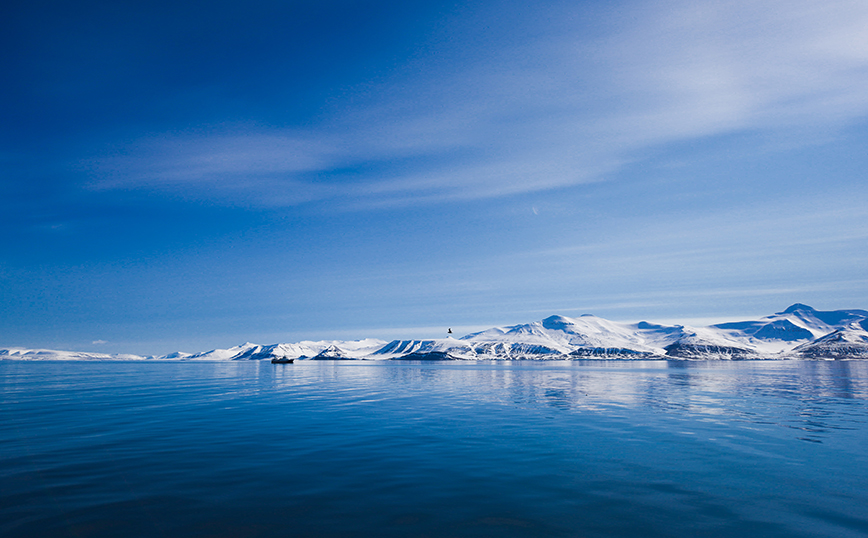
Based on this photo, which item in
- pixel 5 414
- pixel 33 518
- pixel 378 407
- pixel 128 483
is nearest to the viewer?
pixel 33 518

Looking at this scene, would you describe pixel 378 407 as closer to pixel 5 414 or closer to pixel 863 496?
pixel 5 414

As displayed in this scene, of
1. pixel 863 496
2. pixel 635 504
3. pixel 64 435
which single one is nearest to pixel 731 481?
pixel 863 496

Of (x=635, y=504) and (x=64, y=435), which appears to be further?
(x=64, y=435)

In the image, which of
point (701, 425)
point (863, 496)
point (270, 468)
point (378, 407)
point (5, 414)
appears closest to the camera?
point (863, 496)

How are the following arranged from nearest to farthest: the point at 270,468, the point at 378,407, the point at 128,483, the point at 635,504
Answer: the point at 635,504
the point at 128,483
the point at 270,468
the point at 378,407

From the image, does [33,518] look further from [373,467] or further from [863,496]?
[863,496]

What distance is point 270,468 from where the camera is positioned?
19.6 metres

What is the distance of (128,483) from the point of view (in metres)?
17.1

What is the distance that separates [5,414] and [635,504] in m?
51.0

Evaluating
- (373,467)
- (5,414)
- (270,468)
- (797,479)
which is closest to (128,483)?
(270,468)

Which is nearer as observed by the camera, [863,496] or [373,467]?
[863,496]

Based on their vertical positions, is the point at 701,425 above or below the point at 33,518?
below

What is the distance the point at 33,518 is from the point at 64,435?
18.4 metres

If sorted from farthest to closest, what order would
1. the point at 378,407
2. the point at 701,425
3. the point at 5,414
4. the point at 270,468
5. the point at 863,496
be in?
the point at 378,407 → the point at 5,414 → the point at 701,425 → the point at 270,468 → the point at 863,496
